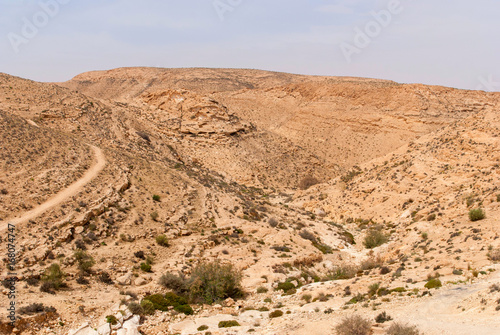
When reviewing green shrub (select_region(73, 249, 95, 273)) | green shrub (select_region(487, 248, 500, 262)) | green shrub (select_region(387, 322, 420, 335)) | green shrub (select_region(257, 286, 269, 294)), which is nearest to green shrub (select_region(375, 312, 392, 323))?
green shrub (select_region(387, 322, 420, 335))

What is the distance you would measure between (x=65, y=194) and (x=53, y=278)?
657cm

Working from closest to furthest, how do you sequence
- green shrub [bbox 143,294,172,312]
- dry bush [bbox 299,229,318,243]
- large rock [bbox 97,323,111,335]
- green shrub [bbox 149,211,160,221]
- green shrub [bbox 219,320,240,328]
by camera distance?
1. large rock [bbox 97,323,111,335]
2. green shrub [bbox 219,320,240,328]
3. green shrub [bbox 143,294,172,312]
4. green shrub [bbox 149,211,160,221]
5. dry bush [bbox 299,229,318,243]

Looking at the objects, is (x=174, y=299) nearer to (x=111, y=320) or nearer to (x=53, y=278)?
(x=111, y=320)

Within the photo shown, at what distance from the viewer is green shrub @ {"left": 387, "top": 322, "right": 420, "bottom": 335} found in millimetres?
9164

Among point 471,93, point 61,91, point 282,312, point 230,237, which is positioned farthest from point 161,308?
point 471,93

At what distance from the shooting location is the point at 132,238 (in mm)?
18500

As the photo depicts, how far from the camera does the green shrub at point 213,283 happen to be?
50.1 feet

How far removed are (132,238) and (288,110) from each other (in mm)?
46872

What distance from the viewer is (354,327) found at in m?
9.90

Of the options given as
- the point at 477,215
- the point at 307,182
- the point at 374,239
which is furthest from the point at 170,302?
the point at 307,182

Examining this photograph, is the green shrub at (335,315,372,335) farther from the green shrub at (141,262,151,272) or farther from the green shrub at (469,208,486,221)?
the green shrub at (469,208,486,221)

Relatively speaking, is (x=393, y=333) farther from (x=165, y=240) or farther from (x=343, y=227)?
(x=343, y=227)

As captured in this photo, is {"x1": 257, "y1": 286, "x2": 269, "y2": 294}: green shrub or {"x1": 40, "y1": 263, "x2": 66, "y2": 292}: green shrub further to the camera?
{"x1": 257, "y1": 286, "x2": 269, "y2": 294}: green shrub

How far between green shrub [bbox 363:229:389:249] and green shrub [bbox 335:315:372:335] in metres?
12.6
